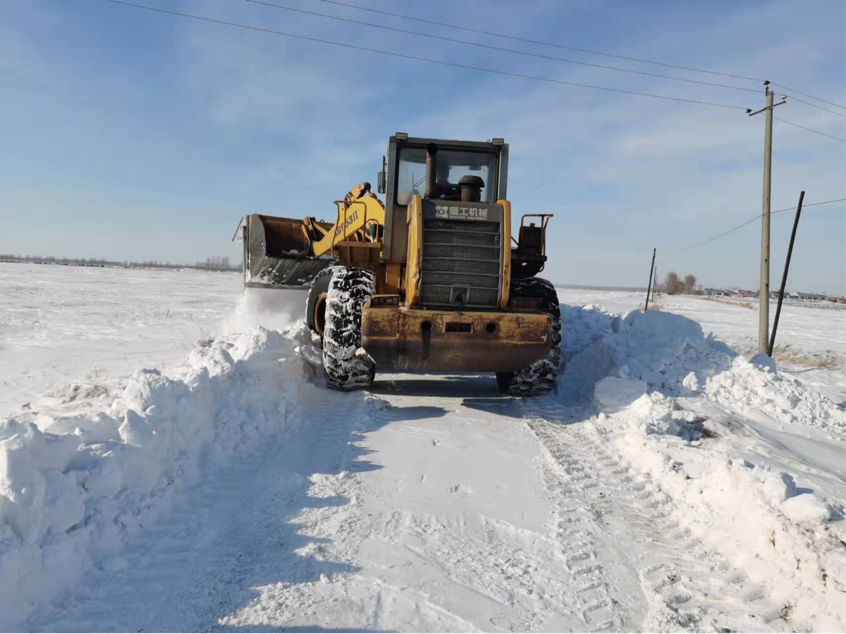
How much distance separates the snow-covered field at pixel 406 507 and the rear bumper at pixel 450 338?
69 centimetres

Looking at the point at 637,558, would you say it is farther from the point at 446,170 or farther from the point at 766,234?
the point at 766,234

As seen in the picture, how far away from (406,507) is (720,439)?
3572mm

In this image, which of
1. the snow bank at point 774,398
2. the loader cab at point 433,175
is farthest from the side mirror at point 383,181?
the snow bank at point 774,398

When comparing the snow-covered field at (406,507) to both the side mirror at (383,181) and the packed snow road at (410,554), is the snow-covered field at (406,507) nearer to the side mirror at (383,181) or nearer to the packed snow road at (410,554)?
the packed snow road at (410,554)

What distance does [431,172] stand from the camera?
7262 millimetres

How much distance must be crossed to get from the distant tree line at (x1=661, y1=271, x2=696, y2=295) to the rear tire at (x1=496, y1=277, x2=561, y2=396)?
118 meters

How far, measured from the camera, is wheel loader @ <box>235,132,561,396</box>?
6.19 metres

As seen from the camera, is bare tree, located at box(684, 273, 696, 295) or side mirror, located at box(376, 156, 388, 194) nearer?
side mirror, located at box(376, 156, 388, 194)

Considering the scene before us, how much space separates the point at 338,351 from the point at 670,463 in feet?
12.6

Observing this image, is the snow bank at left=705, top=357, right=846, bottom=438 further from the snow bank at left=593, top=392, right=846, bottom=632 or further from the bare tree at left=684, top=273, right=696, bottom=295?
the bare tree at left=684, top=273, right=696, bottom=295

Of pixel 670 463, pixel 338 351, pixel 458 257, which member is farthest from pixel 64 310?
pixel 670 463

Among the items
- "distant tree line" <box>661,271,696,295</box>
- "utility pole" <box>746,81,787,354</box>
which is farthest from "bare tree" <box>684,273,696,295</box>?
"utility pole" <box>746,81,787,354</box>

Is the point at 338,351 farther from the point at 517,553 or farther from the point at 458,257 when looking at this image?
the point at 517,553

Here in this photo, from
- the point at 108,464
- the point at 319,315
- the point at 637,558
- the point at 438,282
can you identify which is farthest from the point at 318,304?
the point at 637,558
